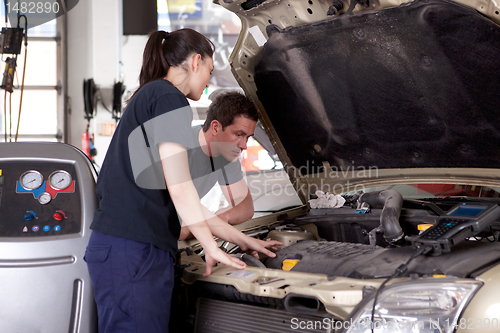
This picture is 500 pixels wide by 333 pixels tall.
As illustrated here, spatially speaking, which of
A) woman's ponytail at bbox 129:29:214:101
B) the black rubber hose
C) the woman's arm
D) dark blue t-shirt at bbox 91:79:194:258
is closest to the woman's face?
woman's ponytail at bbox 129:29:214:101

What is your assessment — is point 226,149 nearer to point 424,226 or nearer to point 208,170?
point 208,170

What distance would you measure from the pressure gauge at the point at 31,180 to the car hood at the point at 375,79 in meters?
0.96

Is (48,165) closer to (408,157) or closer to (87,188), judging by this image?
(87,188)

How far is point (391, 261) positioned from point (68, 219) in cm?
115

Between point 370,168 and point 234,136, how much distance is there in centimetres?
75

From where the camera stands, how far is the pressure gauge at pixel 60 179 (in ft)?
4.99

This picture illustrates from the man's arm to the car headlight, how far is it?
104 centimetres

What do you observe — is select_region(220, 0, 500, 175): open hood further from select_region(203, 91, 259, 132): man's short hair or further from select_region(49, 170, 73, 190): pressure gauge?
select_region(49, 170, 73, 190): pressure gauge

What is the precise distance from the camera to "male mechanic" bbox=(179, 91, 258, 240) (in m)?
1.87

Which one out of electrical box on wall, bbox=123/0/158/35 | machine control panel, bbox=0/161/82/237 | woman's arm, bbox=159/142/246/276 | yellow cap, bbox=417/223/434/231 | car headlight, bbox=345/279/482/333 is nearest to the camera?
car headlight, bbox=345/279/482/333

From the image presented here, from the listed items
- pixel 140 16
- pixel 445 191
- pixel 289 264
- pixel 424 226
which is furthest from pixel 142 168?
pixel 140 16

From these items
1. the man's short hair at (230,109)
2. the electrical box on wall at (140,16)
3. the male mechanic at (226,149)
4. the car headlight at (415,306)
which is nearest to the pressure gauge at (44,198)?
the male mechanic at (226,149)

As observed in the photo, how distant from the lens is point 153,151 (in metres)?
1.26

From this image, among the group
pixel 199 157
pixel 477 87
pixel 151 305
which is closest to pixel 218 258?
pixel 151 305
